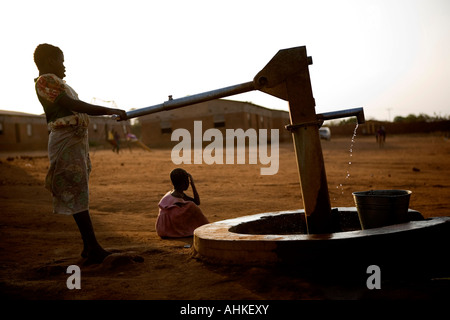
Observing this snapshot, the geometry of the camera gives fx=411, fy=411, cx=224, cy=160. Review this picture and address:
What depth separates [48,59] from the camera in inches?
134

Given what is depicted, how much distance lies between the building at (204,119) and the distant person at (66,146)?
30464 mm

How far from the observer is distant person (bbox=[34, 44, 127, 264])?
3.30 metres

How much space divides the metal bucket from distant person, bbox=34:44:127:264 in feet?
6.58

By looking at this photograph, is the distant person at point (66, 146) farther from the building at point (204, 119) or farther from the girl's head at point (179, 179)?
the building at point (204, 119)

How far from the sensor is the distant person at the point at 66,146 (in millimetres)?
3297

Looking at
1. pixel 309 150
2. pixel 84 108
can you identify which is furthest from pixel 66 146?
pixel 309 150

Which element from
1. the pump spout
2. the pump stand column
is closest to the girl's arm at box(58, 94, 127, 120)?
the pump stand column

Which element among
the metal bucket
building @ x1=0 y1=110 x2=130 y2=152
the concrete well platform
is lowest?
the concrete well platform

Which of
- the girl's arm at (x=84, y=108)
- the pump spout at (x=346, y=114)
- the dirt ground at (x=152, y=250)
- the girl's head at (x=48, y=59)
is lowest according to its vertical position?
the dirt ground at (x=152, y=250)

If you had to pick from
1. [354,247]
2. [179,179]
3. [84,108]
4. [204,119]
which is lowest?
[354,247]

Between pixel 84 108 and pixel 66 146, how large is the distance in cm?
34

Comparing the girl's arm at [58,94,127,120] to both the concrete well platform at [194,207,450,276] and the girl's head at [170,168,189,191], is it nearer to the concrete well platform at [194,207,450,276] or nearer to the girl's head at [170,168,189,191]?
the concrete well platform at [194,207,450,276]

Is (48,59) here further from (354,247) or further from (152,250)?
(354,247)

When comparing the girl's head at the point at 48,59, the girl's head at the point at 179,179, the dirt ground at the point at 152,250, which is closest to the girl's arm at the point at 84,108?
the girl's head at the point at 48,59
